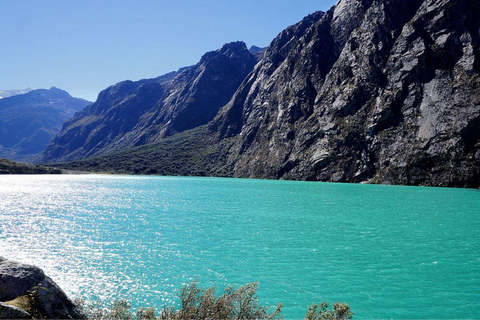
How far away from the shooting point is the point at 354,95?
498 feet

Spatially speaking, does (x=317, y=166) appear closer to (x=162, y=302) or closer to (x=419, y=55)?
(x=419, y=55)

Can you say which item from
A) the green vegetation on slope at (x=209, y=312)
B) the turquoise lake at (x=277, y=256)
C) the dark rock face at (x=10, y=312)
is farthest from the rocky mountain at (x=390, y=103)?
the dark rock face at (x=10, y=312)

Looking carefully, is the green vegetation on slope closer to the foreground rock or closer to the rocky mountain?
the foreground rock

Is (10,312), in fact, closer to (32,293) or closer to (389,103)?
(32,293)

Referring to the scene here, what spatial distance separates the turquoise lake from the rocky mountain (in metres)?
76.0

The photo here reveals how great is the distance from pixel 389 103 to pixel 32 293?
149803 millimetres

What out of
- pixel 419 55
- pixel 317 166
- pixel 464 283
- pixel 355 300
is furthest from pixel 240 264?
pixel 419 55

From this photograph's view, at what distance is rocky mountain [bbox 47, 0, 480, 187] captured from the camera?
114375mm

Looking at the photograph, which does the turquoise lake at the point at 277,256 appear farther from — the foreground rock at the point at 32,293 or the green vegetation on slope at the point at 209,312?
the foreground rock at the point at 32,293

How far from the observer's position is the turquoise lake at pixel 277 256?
19547 millimetres

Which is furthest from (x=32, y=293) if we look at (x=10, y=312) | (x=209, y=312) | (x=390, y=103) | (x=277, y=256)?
(x=390, y=103)

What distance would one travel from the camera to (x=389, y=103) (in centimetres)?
13650

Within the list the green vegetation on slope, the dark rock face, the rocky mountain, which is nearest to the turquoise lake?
the green vegetation on slope

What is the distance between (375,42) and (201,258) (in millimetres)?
161137
